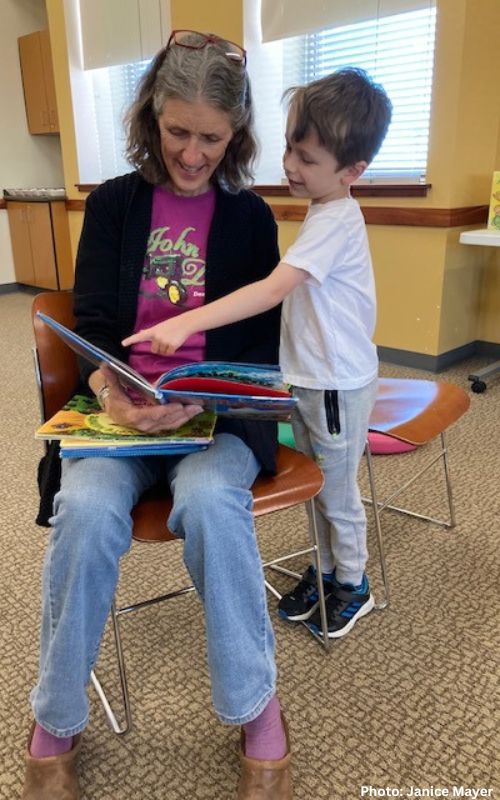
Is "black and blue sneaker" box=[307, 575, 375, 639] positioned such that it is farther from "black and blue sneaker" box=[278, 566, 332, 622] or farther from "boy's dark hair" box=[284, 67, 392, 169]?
"boy's dark hair" box=[284, 67, 392, 169]

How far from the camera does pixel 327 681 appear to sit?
127cm

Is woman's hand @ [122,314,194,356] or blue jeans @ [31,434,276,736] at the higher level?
woman's hand @ [122,314,194,356]

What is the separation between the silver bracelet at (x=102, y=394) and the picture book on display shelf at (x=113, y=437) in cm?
3

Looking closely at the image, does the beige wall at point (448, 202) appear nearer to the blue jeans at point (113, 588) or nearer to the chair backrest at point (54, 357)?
the chair backrest at point (54, 357)

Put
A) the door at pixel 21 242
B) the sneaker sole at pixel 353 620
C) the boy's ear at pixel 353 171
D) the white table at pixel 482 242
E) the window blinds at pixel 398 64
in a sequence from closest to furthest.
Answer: the boy's ear at pixel 353 171 → the sneaker sole at pixel 353 620 → the white table at pixel 482 242 → the window blinds at pixel 398 64 → the door at pixel 21 242

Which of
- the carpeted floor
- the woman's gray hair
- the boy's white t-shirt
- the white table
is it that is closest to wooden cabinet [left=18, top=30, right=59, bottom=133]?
the white table

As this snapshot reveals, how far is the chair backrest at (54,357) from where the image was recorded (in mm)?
1168

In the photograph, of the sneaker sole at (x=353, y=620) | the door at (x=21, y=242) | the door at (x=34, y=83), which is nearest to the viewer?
the sneaker sole at (x=353, y=620)

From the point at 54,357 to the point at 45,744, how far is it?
2.14ft

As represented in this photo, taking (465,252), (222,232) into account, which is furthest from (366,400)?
(465,252)

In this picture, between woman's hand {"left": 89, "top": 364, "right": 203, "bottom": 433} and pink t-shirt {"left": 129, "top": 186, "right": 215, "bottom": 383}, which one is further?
pink t-shirt {"left": 129, "top": 186, "right": 215, "bottom": 383}

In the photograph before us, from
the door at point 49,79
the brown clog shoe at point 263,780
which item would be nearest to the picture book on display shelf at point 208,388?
the brown clog shoe at point 263,780

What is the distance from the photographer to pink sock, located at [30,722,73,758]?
962 millimetres

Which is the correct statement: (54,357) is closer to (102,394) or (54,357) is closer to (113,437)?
(102,394)
